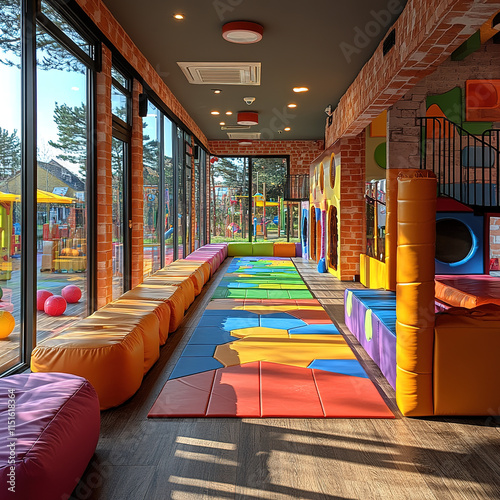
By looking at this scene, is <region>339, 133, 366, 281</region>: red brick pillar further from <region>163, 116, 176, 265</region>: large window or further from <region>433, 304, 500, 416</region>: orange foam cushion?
<region>433, 304, 500, 416</region>: orange foam cushion

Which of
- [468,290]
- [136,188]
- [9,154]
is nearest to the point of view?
[9,154]

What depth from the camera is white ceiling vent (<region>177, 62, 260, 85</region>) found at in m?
6.68

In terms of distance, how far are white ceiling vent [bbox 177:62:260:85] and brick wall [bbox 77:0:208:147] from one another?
426 millimetres

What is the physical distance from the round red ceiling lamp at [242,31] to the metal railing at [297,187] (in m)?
8.40

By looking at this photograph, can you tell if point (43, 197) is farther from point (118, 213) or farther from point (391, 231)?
point (391, 231)

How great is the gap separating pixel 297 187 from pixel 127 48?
28.5 ft

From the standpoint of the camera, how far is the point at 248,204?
14914 millimetres

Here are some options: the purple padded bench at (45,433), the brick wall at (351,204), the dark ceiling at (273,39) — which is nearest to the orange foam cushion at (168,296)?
the purple padded bench at (45,433)

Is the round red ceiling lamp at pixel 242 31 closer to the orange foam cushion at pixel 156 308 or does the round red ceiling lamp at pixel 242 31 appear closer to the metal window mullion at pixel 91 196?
the metal window mullion at pixel 91 196

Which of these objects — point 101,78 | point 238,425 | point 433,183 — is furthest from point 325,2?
point 238,425

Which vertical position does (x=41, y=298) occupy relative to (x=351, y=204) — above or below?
below

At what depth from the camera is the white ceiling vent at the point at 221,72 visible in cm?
668

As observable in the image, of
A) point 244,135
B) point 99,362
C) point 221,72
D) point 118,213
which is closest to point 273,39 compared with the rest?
point 221,72

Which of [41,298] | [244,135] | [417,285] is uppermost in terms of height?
[244,135]
